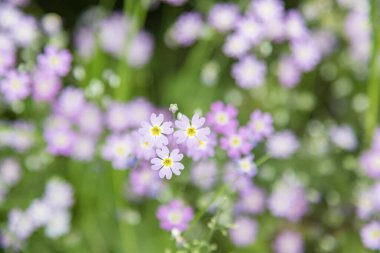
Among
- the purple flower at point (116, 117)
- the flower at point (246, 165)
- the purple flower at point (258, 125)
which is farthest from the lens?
the purple flower at point (116, 117)

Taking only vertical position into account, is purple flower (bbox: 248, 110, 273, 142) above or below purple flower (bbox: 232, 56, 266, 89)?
below

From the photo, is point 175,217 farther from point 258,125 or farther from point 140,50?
point 140,50

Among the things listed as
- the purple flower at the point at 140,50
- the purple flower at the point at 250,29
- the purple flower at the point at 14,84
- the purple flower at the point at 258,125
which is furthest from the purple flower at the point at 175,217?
the purple flower at the point at 140,50

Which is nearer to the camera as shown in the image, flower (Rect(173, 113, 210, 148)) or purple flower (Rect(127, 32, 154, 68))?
flower (Rect(173, 113, 210, 148))

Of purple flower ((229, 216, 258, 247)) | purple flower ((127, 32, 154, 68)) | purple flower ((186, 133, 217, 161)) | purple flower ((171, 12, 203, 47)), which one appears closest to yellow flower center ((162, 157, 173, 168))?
purple flower ((186, 133, 217, 161))

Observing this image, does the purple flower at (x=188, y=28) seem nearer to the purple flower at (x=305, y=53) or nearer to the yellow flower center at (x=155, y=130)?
the purple flower at (x=305, y=53)

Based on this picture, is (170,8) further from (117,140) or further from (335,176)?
(335,176)

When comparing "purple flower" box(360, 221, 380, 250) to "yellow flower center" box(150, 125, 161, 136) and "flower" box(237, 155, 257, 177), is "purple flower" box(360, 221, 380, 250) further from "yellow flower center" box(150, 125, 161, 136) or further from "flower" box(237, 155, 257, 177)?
"yellow flower center" box(150, 125, 161, 136)
